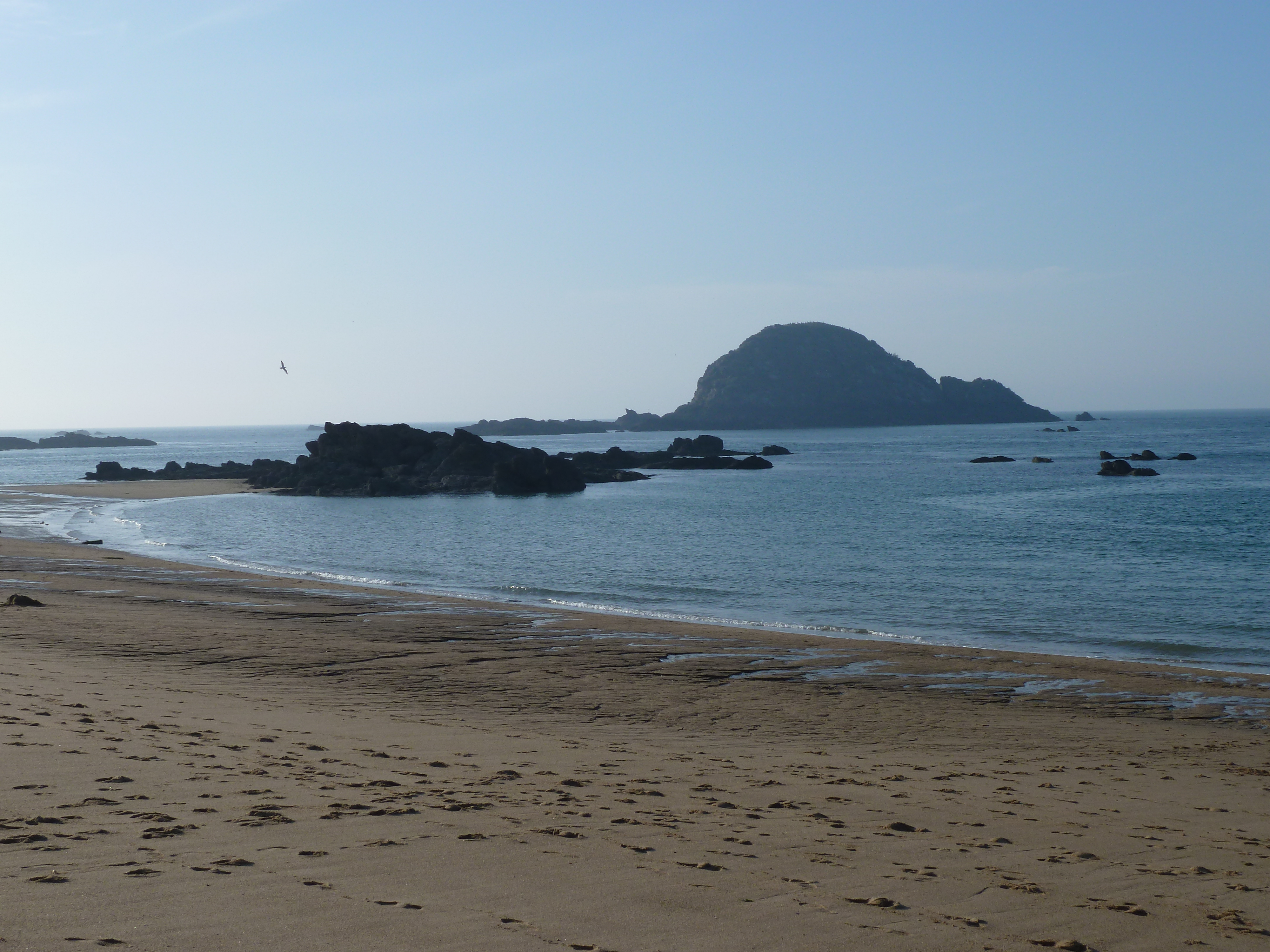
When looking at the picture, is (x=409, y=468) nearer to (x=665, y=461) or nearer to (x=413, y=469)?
(x=413, y=469)

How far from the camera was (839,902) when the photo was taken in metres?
6.27

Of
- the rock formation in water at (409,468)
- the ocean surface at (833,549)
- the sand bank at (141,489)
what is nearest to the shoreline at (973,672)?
the ocean surface at (833,549)

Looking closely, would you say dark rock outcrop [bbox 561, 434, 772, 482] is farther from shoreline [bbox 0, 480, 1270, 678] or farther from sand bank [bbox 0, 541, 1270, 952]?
sand bank [bbox 0, 541, 1270, 952]

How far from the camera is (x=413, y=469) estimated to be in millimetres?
85750

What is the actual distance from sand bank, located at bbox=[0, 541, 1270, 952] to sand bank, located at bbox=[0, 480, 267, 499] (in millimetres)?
67352

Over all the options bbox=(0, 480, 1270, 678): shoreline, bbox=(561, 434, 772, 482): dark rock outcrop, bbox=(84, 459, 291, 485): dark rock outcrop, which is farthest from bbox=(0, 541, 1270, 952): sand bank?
bbox=(84, 459, 291, 485): dark rock outcrop

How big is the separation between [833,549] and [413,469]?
53108mm

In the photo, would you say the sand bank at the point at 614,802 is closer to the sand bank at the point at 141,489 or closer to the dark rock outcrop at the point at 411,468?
the dark rock outcrop at the point at 411,468

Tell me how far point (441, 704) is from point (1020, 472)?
9198cm

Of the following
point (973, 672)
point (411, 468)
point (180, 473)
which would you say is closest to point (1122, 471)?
point (411, 468)

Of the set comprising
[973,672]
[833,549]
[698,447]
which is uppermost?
[698,447]

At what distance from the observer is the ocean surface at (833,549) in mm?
25375

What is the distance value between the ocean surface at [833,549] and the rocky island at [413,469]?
10.7 feet

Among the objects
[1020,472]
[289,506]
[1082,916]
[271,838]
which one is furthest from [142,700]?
[1020,472]
